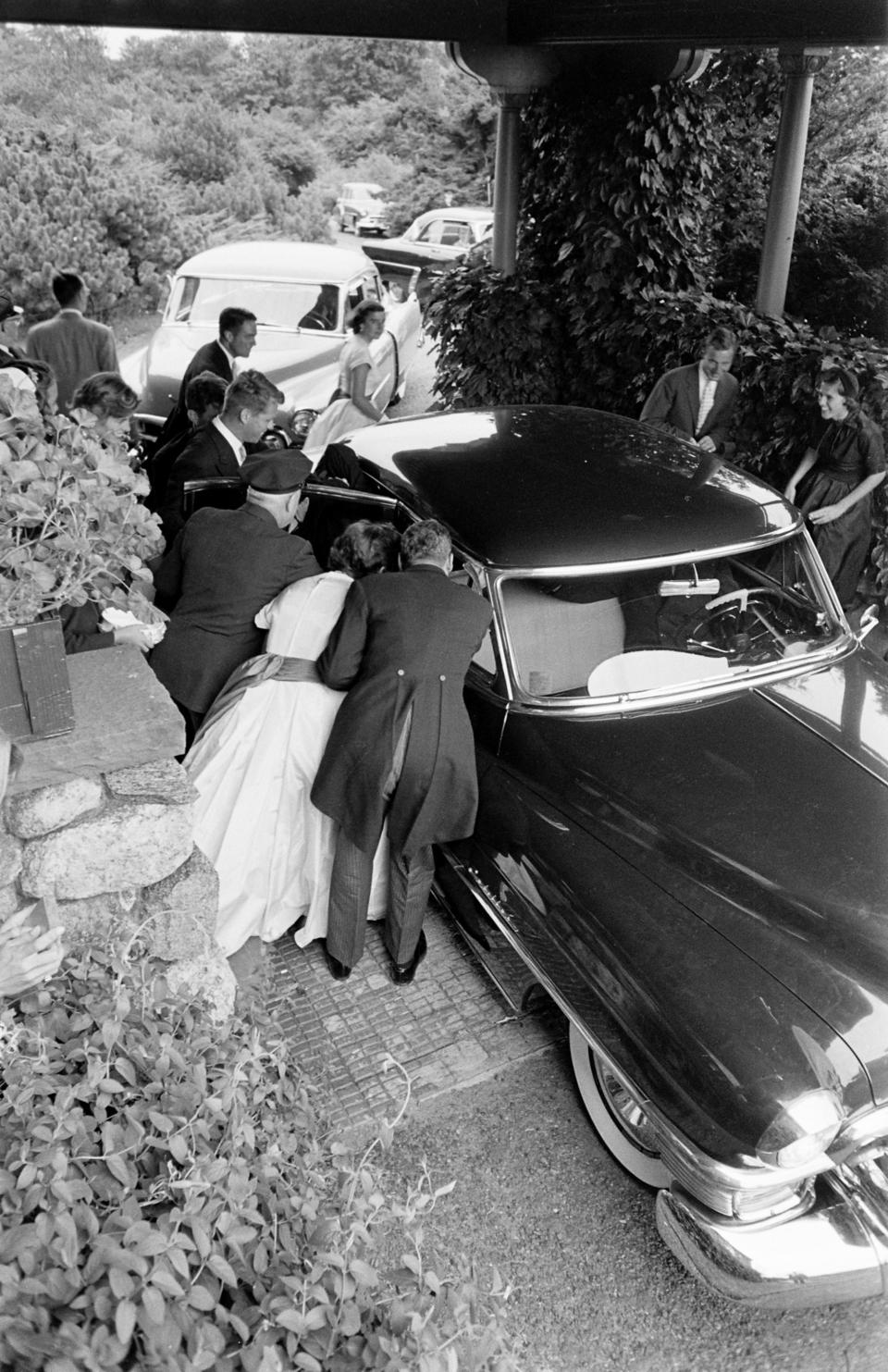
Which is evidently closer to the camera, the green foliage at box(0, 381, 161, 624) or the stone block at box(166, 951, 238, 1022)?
the green foliage at box(0, 381, 161, 624)

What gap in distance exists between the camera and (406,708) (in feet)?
13.0

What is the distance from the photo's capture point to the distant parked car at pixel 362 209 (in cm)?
2503

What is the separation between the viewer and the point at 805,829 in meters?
3.47

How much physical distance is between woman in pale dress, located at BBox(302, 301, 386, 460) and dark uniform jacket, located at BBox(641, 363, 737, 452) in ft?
7.43

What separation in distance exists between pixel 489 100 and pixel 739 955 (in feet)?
80.6

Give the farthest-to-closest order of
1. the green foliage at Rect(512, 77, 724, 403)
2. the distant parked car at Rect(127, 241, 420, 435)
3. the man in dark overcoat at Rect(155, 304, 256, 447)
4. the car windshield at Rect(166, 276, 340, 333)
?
the car windshield at Rect(166, 276, 340, 333) < the distant parked car at Rect(127, 241, 420, 435) < the green foliage at Rect(512, 77, 724, 403) < the man in dark overcoat at Rect(155, 304, 256, 447)

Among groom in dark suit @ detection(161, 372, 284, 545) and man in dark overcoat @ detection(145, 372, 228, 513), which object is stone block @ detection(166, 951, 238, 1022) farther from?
man in dark overcoat @ detection(145, 372, 228, 513)

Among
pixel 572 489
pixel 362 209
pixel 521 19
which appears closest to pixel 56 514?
pixel 572 489

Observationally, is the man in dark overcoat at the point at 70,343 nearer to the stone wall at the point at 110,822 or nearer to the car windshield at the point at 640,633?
Answer: the car windshield at the point at 640,633

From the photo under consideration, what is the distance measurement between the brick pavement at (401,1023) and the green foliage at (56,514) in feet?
6.23

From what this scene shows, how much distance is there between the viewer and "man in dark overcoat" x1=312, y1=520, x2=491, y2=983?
3939 millimetres

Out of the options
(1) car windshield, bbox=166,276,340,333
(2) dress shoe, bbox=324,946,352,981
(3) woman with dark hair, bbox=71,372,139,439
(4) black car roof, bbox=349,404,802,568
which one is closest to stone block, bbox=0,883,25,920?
(2) dress shoe, bbox=324,946,352,981

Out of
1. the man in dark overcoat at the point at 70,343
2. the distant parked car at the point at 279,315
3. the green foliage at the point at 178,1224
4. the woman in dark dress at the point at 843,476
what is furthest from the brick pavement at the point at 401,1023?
the distant parked car at the point at 279,315

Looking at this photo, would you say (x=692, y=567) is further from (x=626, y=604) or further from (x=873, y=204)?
(x=873, y=204)
